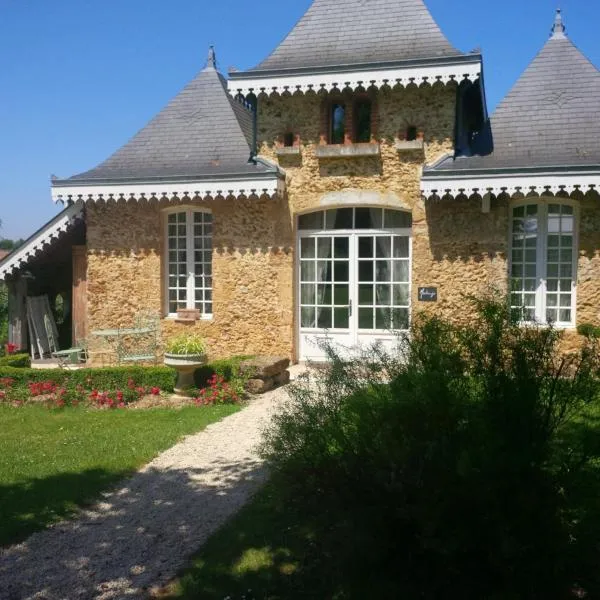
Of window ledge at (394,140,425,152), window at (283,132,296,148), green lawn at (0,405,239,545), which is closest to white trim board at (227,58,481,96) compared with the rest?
window at (283,132,296,148)

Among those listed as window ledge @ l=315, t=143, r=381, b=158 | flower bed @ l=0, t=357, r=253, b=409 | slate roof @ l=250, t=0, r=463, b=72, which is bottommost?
flower bed @ l=0, t=357, r=253, b=409

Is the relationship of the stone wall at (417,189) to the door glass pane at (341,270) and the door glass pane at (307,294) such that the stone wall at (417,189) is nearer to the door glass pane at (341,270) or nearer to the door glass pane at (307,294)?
the door glass pane at (341,270)

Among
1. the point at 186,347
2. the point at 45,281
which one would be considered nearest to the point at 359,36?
the point at 186,347

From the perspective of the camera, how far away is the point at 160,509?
570 cm

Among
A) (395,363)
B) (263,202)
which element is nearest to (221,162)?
(263,202)

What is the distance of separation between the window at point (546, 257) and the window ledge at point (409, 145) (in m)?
1.91

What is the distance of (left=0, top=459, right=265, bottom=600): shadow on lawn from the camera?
14.4ft

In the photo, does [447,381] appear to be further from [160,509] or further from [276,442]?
[160,509]

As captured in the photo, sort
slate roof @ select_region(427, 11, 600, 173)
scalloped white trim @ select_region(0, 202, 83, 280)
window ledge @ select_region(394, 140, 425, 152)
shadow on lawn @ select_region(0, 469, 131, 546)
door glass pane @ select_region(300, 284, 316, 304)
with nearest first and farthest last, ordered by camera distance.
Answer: shadow on lawn @ select_region(0, 469, 131, 546), slate roof @ select_region(427, 11, 600, 173), window ledge @ select_region(394, 140, 425, 152), door glass pane @ select_region(300, 284, 316, 304), scalloped white trim @ select_region(0, 202, 83, 280)

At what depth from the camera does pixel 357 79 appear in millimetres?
11016

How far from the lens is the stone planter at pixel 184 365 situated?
33.3ft

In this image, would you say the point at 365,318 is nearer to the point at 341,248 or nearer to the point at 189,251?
the point at 341,248

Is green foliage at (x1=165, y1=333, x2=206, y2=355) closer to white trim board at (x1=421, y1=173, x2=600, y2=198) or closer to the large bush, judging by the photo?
white trim board at (x1=421, y1=173, x2=600, y2=198)

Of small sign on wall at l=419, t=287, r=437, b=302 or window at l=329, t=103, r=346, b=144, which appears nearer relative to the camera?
small sign on wall at l=419, t=287, r=437, b=302
